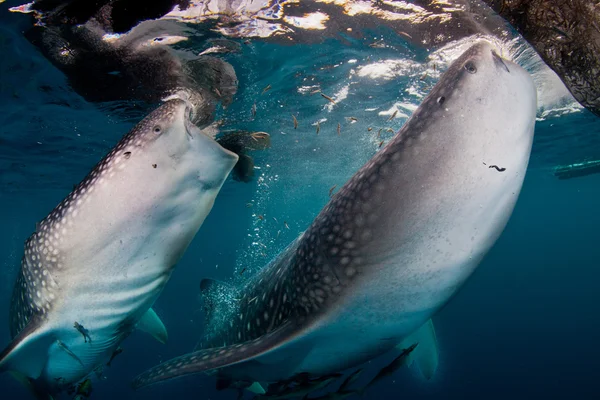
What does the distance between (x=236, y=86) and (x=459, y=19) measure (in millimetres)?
5546

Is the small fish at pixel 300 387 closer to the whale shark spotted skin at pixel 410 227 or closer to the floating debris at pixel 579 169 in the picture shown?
the whale shark spotted skin at pixel 410 227

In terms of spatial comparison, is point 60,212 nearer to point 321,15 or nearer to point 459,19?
point 321,15

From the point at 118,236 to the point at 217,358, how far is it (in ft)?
4.15

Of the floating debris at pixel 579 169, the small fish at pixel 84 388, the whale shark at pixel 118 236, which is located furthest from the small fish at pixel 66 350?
the floating debris at pixel 579 169

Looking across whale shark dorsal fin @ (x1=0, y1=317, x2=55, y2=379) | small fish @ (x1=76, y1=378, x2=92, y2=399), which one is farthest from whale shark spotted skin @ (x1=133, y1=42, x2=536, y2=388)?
small fish @ (x1=76, y1=378, x2=92, y2=399)

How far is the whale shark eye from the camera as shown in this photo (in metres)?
1.89

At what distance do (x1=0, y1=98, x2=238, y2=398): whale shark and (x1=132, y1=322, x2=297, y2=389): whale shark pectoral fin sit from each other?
2.90 ft

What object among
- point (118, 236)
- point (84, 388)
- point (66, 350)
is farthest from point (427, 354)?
point (84, 388)

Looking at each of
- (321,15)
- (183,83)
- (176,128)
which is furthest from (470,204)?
(183,83)

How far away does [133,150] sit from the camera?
8.63 feet

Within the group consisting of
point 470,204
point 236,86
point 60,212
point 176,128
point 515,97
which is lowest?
point 236,86

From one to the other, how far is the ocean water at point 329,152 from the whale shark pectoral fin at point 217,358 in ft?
13.1

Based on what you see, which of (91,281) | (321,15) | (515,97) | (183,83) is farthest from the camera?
(183,83)

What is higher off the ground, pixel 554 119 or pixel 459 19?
pixel 459 19
